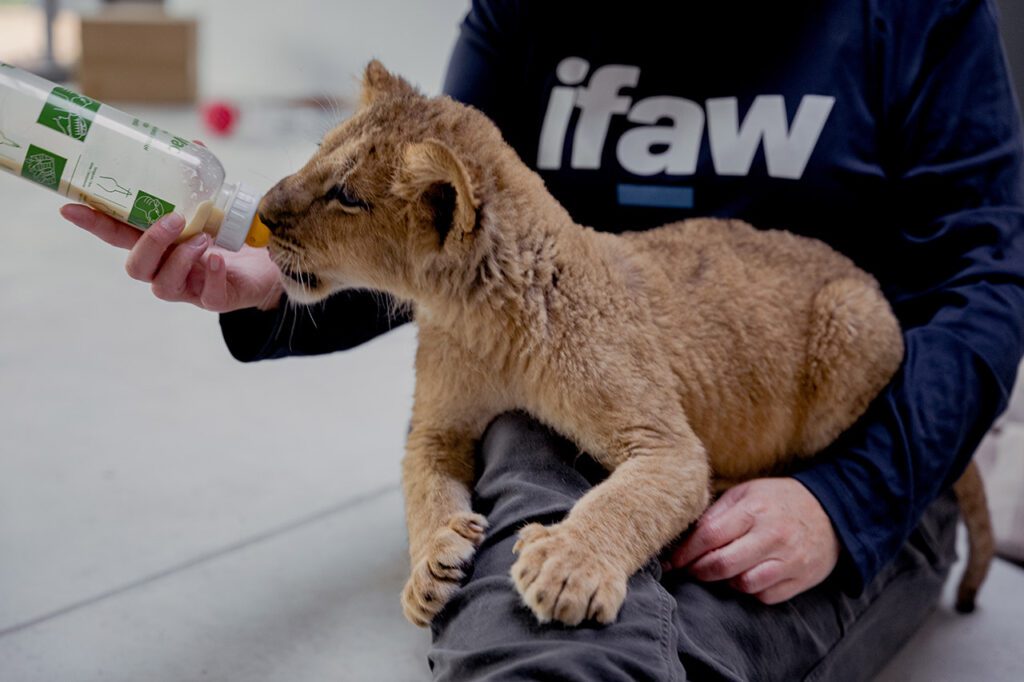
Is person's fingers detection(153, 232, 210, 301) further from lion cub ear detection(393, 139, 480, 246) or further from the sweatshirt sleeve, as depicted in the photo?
the sweatshirt sleeve

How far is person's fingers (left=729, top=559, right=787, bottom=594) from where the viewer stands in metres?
1.24

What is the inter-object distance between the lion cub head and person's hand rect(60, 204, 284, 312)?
96mm

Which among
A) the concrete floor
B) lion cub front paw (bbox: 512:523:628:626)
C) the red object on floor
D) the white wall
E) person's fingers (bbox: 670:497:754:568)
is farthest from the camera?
the white wall

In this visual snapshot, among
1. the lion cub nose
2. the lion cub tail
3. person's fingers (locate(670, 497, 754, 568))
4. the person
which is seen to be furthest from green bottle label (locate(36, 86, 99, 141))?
the lion cub tail

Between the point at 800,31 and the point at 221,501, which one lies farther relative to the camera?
the point at 221,501

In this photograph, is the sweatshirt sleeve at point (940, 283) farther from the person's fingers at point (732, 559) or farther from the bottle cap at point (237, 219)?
the bottle cap at point (237, 219)

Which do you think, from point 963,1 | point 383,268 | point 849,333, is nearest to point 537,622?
point 383,268

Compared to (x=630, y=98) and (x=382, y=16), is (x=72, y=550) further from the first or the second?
(x=382, y=16)

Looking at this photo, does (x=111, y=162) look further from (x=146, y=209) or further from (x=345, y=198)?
(x=345, y=198)

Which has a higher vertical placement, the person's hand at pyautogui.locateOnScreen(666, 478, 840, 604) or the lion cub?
the lion cub

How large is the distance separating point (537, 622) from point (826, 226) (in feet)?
2.59

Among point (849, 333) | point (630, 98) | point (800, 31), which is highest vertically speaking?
point (800, 31)

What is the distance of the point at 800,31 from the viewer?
1.47 metres

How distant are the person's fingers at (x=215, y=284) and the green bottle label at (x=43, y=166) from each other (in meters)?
0.20
